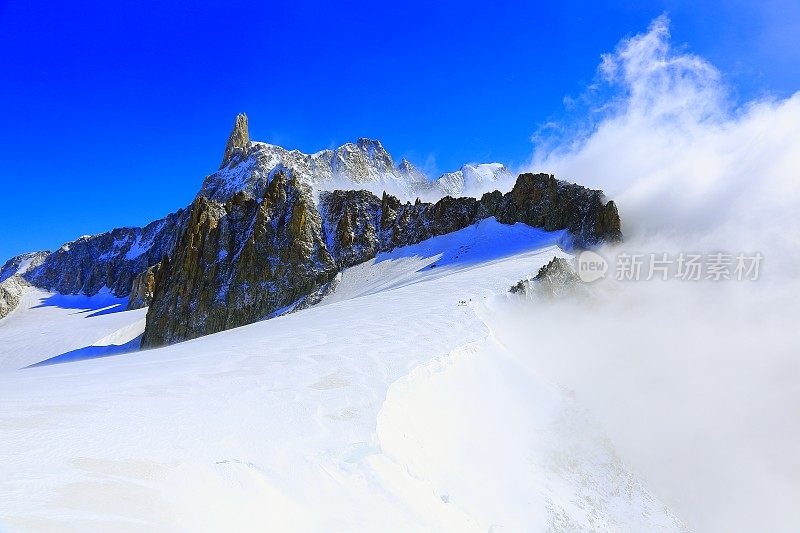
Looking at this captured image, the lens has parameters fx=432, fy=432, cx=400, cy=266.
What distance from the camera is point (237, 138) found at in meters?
138

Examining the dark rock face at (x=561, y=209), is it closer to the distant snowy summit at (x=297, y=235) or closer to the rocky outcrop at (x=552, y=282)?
the distant snowy summit at (x=297, y=235)

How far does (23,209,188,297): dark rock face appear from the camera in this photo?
130 meters

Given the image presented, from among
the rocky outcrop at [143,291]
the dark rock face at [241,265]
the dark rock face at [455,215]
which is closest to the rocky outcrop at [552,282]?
the dark rock face at [455,215]

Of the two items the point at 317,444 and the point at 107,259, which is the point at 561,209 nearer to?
the point at 317,444

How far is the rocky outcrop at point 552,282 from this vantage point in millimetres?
22469

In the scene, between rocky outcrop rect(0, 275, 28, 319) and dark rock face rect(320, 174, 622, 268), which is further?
rocky outcrop rect(0, 275, 28, 319)

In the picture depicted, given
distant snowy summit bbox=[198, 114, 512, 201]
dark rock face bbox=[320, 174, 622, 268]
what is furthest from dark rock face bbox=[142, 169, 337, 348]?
distant snowy summit bbox=[198, 114, 512, 201]

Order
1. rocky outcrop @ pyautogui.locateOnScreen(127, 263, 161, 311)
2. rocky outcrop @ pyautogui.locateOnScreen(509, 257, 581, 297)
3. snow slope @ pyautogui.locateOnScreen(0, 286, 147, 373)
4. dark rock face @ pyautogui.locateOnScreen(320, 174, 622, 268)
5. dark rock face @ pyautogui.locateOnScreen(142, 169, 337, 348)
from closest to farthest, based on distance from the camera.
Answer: rocky outcrop @ pyautogui.locateOnScreen(509, 257, 581, 297) → dark rock face @ pyautogui.locateOnScreen(320, 174, 622, 268) → dark rock face @ pyautogui.locateOnScreen(142, 169, 337, 348) → snow slope @ pyautogui.locateOnScreen(0, 286, 147, 373) → rocky outcrop @ pyautogui.locateOnScreen(127, 263, 161, 311)

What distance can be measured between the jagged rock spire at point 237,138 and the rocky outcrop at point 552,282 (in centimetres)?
12306

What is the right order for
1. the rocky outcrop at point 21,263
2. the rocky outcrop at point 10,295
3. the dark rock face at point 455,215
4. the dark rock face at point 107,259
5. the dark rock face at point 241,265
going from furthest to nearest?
the rocky outcrop at point 21,263 < the dark rock face at point 107,259 < the rocky outcrop at point 10,295 < the dark rock face at point 241,265 < the dark rock face at point 455,215

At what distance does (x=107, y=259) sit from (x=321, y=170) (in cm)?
7866

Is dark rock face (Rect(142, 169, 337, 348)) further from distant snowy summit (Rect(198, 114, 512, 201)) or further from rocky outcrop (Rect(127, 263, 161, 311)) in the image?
rocky outcrop (Rect(127, 263, 161, 311))

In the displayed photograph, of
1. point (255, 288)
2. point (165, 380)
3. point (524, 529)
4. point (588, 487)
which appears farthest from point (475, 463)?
point (255, 288)

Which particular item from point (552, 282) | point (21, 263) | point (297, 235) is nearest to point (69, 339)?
point (297, 235)
